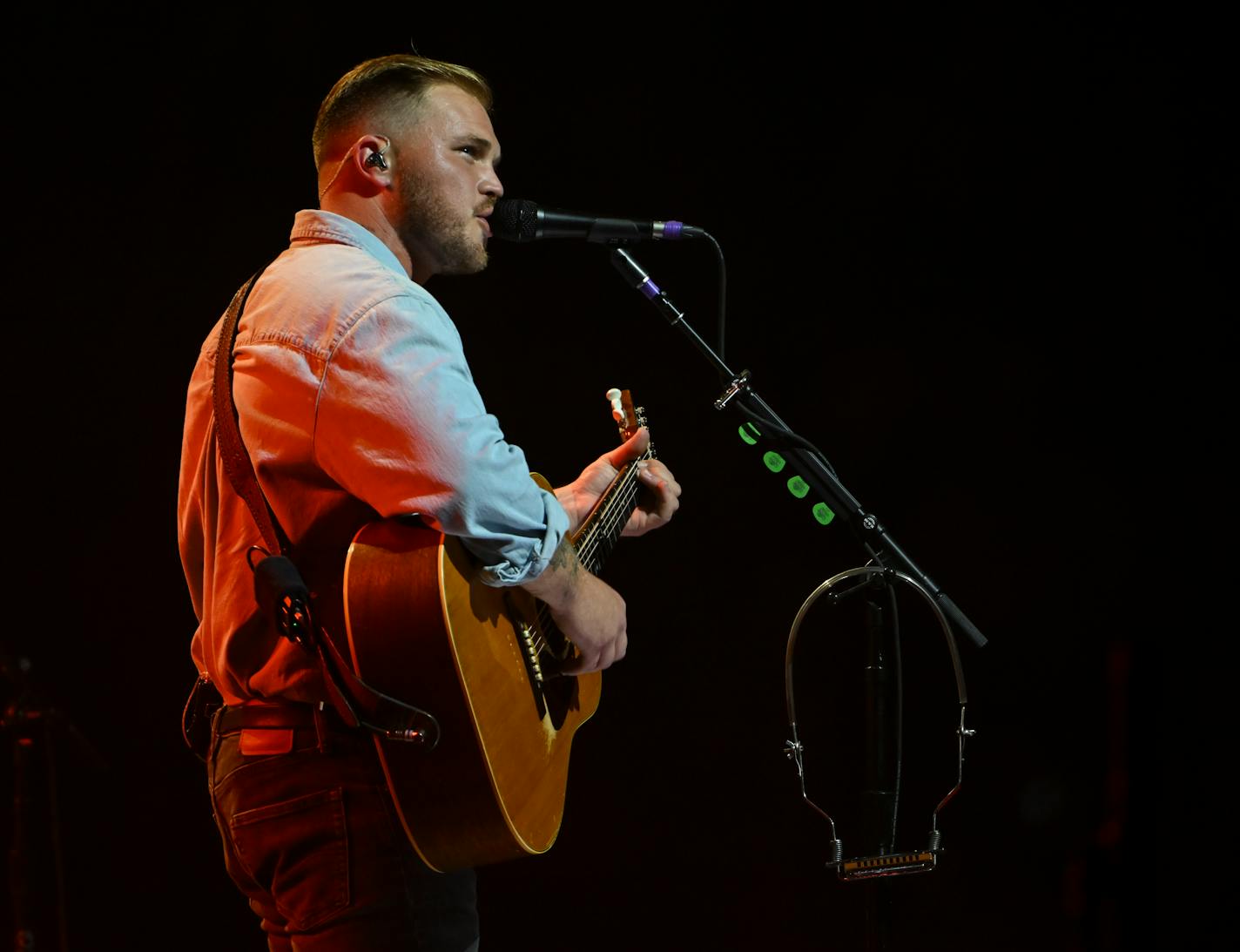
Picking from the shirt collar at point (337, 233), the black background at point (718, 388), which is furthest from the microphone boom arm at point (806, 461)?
the black background at point (718, 388)

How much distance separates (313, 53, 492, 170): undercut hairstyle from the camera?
6.58 feet

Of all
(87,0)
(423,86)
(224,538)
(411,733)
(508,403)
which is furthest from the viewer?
(508,403)

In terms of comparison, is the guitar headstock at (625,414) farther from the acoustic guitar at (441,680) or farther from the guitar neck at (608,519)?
the acoustic guitar at (441,680)

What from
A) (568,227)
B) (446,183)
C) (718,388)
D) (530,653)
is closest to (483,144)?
(446,183)

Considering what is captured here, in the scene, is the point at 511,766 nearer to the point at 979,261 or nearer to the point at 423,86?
the point at 423,86

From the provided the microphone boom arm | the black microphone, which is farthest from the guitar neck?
the black microphone

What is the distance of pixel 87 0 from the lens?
3.61 meters

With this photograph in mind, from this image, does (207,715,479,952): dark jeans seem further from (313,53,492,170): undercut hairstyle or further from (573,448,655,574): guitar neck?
(313,53,492,170): undercut hairstyle

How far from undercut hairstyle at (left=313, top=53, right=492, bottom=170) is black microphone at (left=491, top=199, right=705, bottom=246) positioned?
0.77 feet

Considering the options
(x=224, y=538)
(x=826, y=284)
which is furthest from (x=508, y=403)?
(x=224, y=538)

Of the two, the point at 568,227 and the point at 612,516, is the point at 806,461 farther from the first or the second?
the point at 568,227

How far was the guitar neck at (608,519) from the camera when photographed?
7.32 ft

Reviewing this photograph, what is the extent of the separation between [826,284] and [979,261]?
495 millimetres

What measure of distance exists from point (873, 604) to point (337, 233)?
49.0 inches
